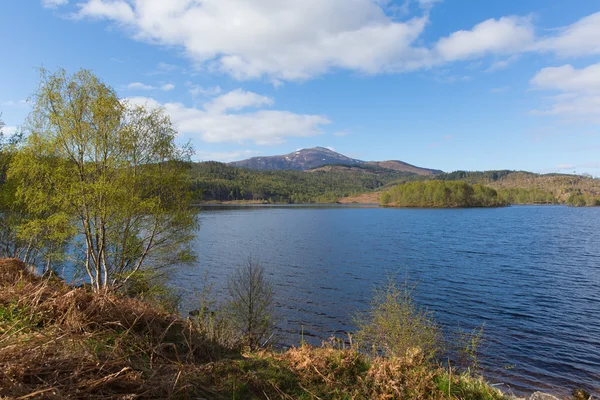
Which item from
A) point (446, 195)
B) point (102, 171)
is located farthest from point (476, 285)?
point (446, 195)

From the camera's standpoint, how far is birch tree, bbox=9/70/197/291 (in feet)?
61.0

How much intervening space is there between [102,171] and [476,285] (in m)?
34.7

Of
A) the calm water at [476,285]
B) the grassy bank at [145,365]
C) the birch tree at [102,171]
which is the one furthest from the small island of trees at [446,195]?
the grassy bank at [145,365]

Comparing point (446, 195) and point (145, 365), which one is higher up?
→ point (446, 195)

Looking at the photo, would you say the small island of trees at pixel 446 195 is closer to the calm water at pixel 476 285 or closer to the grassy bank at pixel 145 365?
the calm water at pixel 476 285

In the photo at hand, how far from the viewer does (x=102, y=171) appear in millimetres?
19156

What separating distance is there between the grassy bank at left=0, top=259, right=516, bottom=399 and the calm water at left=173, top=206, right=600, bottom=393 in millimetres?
12797

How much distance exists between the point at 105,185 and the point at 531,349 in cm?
2676

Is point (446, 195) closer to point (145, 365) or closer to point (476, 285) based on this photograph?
point (476, 285)

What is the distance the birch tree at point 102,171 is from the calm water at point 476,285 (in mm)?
11845

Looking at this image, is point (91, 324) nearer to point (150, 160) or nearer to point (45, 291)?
point (45, 291)

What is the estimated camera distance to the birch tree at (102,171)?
1859cm

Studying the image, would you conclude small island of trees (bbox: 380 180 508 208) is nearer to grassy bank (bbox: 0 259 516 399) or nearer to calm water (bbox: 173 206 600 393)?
calm water (bbox: 173 206 600 393)

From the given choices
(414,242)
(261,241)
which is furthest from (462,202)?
(261,241)
